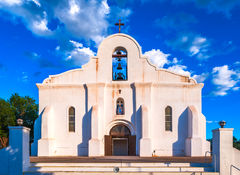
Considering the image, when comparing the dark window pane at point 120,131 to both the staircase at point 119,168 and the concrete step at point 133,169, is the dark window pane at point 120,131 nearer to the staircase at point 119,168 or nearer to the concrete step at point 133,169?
the staircase at point 119,168

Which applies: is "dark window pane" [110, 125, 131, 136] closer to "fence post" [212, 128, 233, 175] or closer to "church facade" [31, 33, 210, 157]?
"church facade" [31, 33, 210, 157]

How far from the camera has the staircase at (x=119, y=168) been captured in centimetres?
1197

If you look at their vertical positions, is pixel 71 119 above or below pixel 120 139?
above

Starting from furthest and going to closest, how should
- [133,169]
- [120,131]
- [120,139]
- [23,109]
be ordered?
[23,109], [120,139], [120,131], [133,169]

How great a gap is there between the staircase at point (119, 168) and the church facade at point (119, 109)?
470 cm

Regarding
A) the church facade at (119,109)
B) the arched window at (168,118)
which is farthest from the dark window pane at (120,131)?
the arched window at (168,118)

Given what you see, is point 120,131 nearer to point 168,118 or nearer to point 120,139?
point 120,139

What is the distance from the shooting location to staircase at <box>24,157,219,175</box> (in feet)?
39.3

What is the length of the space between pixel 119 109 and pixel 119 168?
6682mm

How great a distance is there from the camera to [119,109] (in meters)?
18.4

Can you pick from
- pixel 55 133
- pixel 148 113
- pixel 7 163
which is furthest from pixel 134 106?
Answer: pixel 7 163

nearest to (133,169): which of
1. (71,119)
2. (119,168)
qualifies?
(119,168)

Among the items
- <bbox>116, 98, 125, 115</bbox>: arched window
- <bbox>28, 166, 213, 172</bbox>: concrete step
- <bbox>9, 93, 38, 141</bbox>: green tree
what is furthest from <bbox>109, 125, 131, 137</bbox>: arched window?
<bbox>9, 93, 38, 141</bbox>: green tree

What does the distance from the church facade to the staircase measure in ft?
15.4
